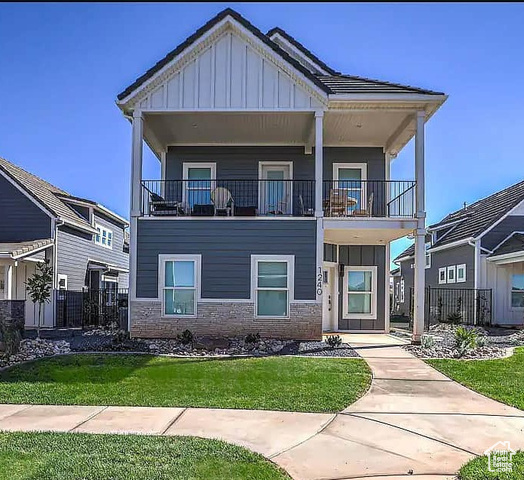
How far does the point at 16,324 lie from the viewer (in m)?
13.0

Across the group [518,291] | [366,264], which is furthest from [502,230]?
[366,264]

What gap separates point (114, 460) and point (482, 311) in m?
18.2

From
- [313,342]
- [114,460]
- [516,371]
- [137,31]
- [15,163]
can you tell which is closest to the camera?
[114,460]

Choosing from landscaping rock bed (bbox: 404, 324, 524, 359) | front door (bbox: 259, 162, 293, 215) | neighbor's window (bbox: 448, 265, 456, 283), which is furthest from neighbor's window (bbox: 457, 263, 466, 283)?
front door (bbox: 259, 162, 293, 215)

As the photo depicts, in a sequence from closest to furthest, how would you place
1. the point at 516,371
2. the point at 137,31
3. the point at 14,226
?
the point at 137,31 → the point at 516,371 → the point at 14,226

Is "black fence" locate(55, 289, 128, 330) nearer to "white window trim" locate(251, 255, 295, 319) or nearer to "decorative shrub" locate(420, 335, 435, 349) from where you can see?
"white window trim" locate(251, 255, 295, 319)

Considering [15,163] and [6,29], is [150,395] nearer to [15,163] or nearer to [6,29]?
[6,29]

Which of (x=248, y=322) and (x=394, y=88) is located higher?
(x=394, y=88)

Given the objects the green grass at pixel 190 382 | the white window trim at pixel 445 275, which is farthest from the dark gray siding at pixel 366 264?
the white window trim at pixel 445 275

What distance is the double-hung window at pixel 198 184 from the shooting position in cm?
1585

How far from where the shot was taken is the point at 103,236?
24.6 meters

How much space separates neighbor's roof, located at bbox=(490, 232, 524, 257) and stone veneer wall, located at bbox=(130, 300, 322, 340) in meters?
9.64

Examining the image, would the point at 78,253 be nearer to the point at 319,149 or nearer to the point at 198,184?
the point at 198,184

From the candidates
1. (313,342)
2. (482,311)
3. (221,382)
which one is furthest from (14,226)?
(482,311)
